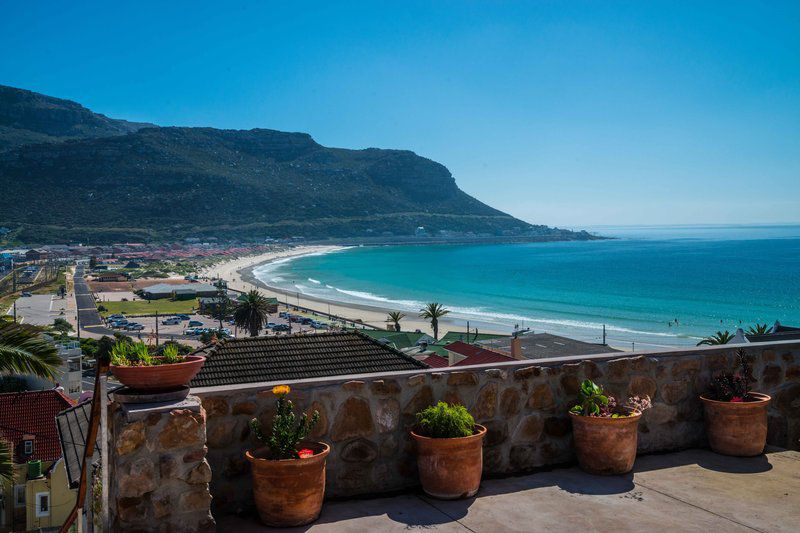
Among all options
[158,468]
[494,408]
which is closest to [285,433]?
[158,468]

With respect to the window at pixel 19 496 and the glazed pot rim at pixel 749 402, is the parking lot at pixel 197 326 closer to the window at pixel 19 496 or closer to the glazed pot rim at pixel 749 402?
the window at pixel 19 496

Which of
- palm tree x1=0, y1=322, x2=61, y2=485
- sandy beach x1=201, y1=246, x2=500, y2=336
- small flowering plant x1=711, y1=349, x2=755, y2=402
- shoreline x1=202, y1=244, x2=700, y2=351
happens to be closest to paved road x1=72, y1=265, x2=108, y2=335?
shoreline x1=202, y1=244, x2=700, y2=351

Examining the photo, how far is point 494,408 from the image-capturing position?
16.5 ft

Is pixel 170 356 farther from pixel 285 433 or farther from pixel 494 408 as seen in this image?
pixel 494 408

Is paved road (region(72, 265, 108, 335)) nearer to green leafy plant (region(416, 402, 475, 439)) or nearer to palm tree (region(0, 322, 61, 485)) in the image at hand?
palm tree (region(0, 322, 61, 485))

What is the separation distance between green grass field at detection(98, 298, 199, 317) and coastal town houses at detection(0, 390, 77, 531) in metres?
56.1

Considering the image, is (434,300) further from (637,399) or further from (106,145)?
(106,145)

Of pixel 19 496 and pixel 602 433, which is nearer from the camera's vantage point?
pixel 602 433

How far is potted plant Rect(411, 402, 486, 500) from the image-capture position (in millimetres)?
4461

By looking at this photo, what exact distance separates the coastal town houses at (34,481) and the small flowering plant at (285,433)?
17.8 m

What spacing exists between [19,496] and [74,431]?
1822 centimetres

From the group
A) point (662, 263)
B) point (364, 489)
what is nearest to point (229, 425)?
point (364, 489)

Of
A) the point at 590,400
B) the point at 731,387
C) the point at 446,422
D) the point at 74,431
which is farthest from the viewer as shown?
the point at 731,387

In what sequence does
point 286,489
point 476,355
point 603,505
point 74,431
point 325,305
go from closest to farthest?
point 286,489, point 603,505, point 74,431, point 476,355, point 325,305
